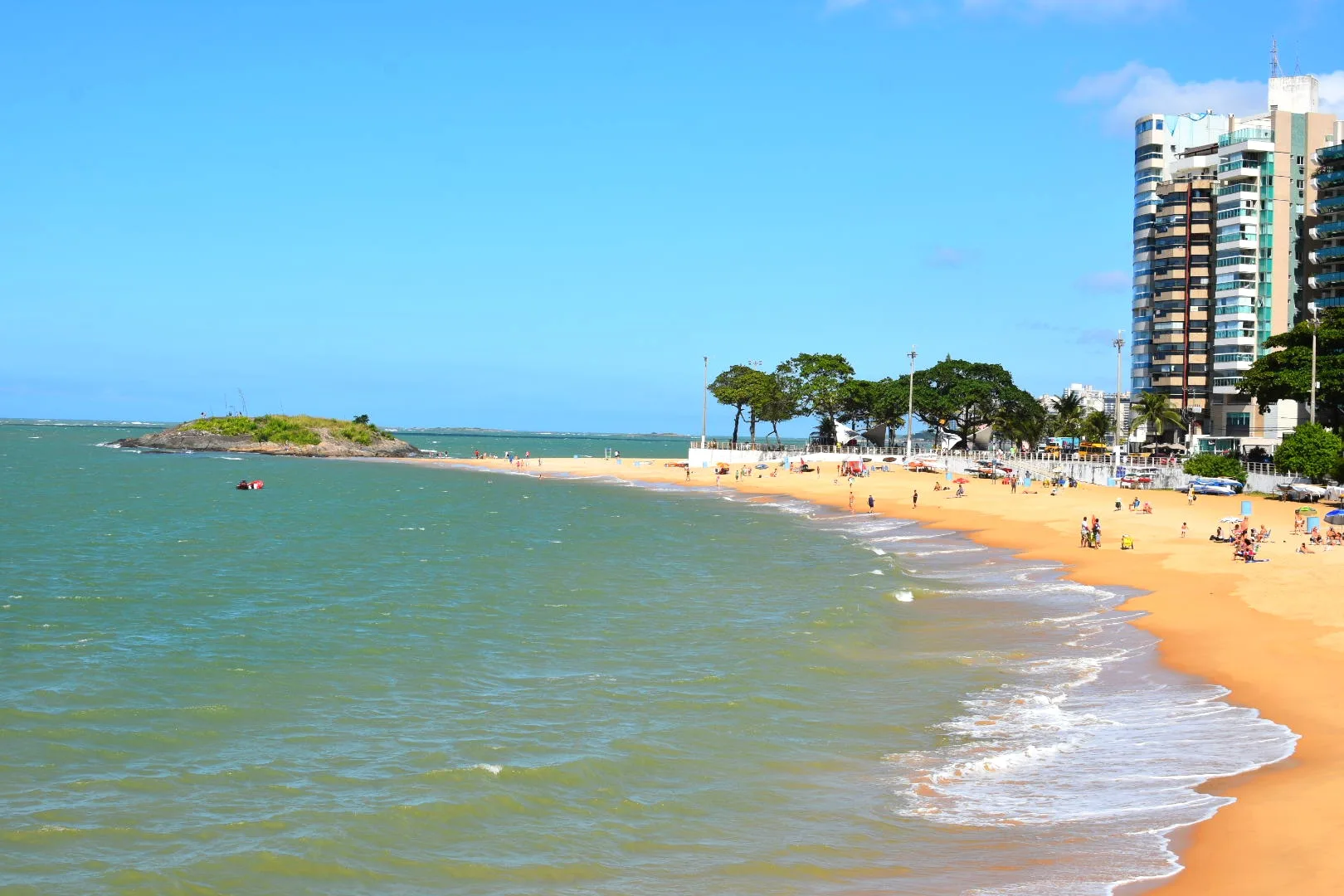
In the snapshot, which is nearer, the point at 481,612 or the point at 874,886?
the point at 874,886

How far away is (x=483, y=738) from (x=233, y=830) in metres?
4.80

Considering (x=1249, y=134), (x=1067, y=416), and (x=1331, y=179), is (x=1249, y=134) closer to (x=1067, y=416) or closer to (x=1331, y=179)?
(x=1331, y=179)

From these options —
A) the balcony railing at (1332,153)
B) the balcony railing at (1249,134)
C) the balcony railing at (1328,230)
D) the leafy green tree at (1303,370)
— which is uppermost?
the balcony railing at (1249,134)

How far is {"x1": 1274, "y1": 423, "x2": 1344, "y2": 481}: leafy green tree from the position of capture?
6366 cm

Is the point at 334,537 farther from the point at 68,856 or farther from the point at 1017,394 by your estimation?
the point at 1017,394

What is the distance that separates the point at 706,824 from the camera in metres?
14.3

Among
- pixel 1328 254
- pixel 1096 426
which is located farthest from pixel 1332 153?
pixel 1096 426

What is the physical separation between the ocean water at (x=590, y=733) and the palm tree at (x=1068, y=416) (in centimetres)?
8146

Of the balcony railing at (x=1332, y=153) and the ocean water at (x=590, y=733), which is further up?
the balcony railing at (x=1332, y=153)

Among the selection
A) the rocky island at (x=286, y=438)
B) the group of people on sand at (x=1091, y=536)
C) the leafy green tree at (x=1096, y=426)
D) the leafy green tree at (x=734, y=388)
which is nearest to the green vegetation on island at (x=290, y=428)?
the rocky island at (x=286, y=438)

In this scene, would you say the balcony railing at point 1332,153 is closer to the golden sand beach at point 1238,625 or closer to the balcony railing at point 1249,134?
the balcony railing at point 1249,134

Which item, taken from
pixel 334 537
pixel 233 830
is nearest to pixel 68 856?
pixel 233 830

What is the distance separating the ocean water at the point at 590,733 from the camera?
12992 millimetres

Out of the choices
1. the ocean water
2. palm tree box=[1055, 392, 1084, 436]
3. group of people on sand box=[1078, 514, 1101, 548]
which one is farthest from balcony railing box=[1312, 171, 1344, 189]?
the ocean water
